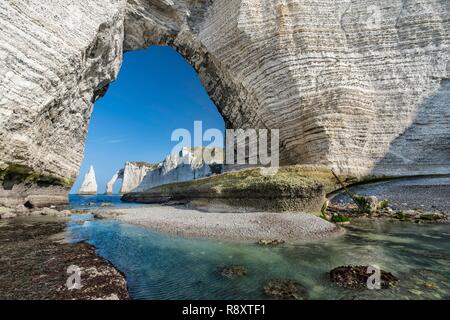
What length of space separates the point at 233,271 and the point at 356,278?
8.13 feet

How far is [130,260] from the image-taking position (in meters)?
6.55

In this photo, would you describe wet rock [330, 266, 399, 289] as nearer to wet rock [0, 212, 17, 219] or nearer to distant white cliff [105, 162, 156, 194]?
wet rock [0, 212, 17, 219]

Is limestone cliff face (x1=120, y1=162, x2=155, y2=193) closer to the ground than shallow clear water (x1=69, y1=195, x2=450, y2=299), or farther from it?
farther from it

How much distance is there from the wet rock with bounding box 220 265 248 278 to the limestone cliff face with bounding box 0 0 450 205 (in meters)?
16.9

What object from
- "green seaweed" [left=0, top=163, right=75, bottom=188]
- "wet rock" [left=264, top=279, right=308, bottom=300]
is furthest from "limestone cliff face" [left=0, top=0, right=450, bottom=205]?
"wet rock" [left=264, top=279, right=308, bottom=300]

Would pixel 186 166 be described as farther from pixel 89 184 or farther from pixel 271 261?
pixel 271 261

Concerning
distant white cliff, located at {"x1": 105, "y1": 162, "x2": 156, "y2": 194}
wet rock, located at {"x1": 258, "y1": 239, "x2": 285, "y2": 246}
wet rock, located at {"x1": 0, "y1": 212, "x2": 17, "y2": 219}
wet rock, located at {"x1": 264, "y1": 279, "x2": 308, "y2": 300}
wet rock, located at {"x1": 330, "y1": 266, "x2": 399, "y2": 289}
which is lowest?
wet rock, located at {"x1": 264, "y1": 279, "x2": 308, "y2": 300}

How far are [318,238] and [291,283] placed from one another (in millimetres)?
4202

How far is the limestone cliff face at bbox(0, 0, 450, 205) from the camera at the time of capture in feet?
64.1

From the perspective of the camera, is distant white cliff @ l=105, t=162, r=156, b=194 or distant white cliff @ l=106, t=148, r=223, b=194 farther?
distant white cliff @ l=105, t=162, r=156, b=194

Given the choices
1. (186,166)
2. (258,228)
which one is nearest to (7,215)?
(258,228)

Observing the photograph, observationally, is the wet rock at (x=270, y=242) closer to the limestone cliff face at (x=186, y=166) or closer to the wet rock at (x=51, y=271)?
the wet rock at (x=51, y=271)

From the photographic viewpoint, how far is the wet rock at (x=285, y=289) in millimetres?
4207
